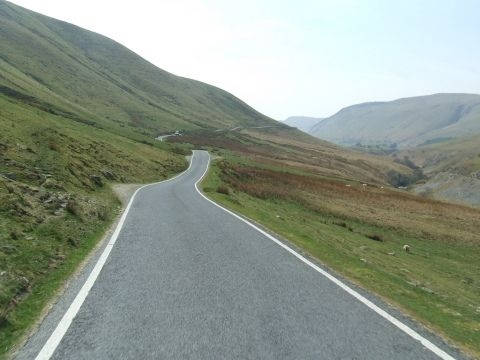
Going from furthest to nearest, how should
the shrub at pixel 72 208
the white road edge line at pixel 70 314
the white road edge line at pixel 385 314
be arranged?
1. the shrub at pixel 72 208
2. the white road edge line at pixel 385 314
3. the white road edge line at pixel 70 314

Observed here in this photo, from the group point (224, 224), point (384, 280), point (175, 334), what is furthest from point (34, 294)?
point (224, 224)

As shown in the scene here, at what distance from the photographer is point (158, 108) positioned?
18375 cm

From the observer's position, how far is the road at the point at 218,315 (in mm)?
6434

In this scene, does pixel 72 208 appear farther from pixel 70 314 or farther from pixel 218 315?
pixel 218 315

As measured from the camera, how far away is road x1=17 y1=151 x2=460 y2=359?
6.43 m

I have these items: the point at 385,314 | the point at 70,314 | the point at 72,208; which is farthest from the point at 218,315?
the point at 72,208

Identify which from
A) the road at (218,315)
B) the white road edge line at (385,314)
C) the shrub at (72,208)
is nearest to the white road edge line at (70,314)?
the road at (218,315)

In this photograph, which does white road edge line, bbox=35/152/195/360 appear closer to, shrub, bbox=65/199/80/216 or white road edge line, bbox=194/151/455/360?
shrub, bbox=65/199/80/216

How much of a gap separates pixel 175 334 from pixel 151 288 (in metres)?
2.48

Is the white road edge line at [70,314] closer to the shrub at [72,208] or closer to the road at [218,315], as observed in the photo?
the road at [218,315]

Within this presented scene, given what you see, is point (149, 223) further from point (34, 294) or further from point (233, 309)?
Result: point (233, 309)

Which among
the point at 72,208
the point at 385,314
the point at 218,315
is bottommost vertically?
the point at 72,208

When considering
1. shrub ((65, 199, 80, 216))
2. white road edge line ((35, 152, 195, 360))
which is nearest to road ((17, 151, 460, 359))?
white road edge line ((35, 152, 195, 360))

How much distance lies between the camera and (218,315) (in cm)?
776
